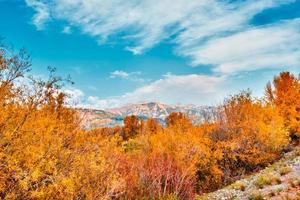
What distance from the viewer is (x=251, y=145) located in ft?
112

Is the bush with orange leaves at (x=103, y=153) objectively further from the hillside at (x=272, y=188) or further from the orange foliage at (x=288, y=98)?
the orange foliage at (x=288, y=98)

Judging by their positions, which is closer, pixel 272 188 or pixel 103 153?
pixel 103 153

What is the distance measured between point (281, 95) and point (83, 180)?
4420 centimetres

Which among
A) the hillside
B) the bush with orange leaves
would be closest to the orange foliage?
the bush with orange leaves

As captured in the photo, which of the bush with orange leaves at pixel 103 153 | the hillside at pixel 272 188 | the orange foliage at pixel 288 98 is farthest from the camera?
the orange foliage at pixel 288 98

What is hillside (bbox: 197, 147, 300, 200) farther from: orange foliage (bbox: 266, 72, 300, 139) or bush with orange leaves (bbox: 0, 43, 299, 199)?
orange foliage (bbox: 266, 72, 300, 139)

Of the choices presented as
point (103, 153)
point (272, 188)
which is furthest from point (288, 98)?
point (103, 153)

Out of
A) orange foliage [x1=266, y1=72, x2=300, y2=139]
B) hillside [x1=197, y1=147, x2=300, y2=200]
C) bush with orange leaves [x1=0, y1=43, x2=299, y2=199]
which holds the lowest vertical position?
hillside [x1=197, y1=147, x2=300, y2=200]

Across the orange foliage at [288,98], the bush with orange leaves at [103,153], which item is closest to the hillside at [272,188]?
the bush with orange leaves at [103,153]

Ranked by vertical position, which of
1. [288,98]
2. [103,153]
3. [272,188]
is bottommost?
[272,188]

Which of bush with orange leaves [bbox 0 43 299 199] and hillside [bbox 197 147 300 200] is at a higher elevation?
bush with orange leaves [bbox 0 43 299 199]

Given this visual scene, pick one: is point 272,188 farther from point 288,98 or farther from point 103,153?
point 288,98

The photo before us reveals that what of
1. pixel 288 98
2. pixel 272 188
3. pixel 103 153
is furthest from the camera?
pixel 288 98

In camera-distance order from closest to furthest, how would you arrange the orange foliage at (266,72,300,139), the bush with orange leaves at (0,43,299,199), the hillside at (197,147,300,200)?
1. the bush with orange leaves at (0,43,299,199)
2. the hillside at (197,147,300,200)
3. the orange foliage at (266,72,300,139)
